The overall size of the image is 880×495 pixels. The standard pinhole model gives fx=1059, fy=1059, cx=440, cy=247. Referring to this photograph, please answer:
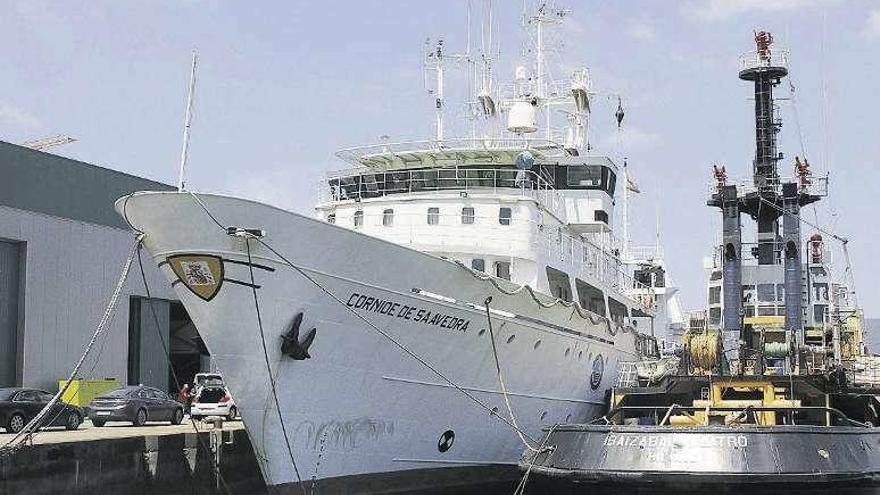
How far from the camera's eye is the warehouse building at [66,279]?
31.2 meters

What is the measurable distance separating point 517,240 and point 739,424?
309 inches

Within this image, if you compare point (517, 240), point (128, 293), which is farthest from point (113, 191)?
point (517, 240)

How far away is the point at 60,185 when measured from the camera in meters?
33.3

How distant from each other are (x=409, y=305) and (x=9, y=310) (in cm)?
1876

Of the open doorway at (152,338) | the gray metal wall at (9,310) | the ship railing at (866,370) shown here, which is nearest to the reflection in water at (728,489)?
the ship railing at (866,370)

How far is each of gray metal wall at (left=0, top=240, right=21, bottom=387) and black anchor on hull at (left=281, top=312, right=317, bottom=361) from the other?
1870 cm

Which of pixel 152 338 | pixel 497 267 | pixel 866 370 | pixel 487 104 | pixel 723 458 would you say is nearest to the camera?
pixel 723 458

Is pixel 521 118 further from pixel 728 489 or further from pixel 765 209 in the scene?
pixel 728 489

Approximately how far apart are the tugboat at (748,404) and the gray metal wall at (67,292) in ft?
57.5

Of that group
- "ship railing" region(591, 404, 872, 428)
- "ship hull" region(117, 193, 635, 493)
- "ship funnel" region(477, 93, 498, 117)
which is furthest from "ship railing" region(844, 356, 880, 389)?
"ship funnel" region(477, 93, 498, 117)

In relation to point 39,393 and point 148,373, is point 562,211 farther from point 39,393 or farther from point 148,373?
point 148,373

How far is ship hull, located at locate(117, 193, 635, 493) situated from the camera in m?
15.0

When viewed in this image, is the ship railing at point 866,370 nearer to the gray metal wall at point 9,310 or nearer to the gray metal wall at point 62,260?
the gray metal wall at point 62,260

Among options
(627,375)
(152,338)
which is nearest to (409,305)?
Result: (627,375)
